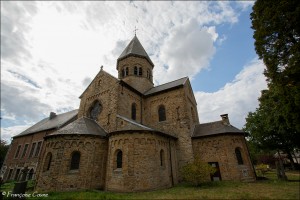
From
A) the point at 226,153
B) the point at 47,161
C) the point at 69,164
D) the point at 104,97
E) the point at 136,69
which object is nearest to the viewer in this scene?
the point at 69,164

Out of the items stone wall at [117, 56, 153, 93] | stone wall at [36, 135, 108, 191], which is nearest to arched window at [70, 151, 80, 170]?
stone wall at [36, 135, 108, 191]

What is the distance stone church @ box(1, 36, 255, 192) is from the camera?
41.8 feet

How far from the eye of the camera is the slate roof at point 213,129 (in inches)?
671

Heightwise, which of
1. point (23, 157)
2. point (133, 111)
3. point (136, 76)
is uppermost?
point (136, 76)

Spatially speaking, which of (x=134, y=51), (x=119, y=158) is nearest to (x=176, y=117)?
(x=119, y=158)

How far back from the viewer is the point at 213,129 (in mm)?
18219

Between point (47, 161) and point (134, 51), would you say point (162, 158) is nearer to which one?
point (47, 161)

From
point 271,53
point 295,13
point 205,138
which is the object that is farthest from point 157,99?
point 295,13

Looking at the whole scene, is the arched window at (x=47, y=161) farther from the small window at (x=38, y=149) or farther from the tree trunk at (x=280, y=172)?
the tree trunk at (x=280, y=172)

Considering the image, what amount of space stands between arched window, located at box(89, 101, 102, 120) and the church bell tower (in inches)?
261

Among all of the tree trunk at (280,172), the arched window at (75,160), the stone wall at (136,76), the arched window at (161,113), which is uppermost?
the stone wall at (136,76)

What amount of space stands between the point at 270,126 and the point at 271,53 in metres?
13.1

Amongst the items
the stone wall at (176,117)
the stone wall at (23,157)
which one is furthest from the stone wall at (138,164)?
the stone wall at (23,157)

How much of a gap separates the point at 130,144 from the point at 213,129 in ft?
32.9
